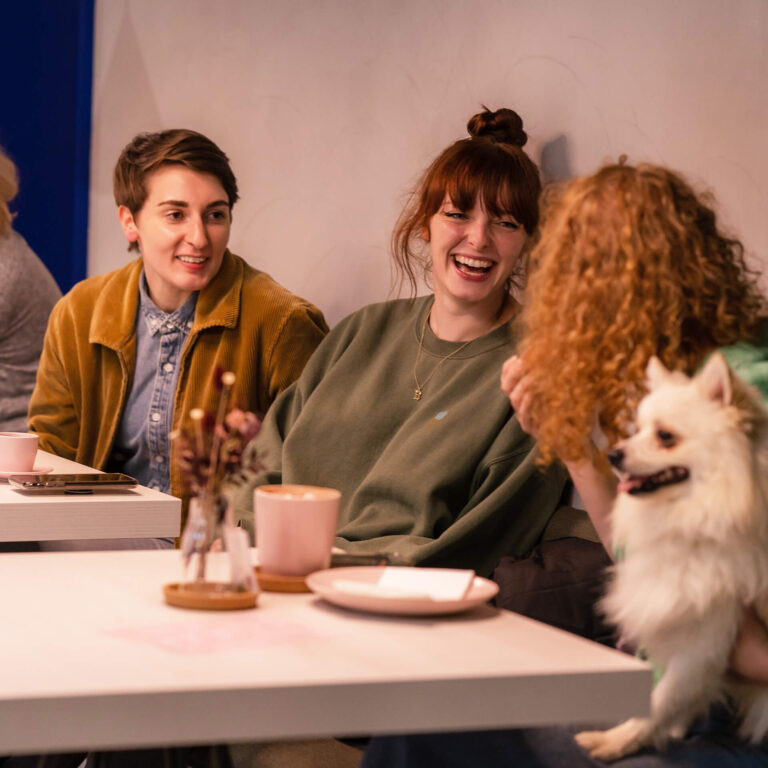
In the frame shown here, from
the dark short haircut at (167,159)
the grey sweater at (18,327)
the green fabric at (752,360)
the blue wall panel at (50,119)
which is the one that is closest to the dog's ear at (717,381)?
the green fabric at (752,360)

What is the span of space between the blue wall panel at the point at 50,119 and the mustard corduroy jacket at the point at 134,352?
1.58 metres

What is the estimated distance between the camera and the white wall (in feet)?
6.61

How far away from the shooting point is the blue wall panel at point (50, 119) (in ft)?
14.5

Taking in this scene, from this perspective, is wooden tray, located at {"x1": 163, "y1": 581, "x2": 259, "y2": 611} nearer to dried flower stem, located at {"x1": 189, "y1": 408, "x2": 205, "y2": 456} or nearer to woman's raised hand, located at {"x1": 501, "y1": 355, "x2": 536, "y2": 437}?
dried flower stem, located at {"x1": 189, "y1": 408, "x2": 205, "y2": 456}

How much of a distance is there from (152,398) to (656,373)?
6.04ft

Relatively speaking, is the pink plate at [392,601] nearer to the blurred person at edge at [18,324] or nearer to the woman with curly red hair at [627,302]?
the woman with curly red hair at [627,302]

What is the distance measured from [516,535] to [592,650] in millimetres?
1016

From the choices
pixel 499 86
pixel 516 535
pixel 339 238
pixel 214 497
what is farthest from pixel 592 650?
pixel 339 238

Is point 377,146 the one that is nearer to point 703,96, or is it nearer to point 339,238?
point 339,238

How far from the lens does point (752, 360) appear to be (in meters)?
1.35

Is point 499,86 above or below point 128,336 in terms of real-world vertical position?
above

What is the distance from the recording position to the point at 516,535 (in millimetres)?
2059

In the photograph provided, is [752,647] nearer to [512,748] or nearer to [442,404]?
[512,748]

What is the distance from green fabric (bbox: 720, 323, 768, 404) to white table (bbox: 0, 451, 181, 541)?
1.01 m
